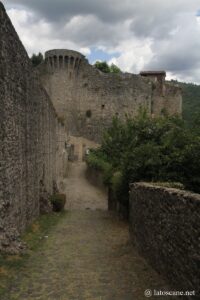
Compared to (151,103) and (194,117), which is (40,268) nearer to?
(194,117)

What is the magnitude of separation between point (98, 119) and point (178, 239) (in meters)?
39.9

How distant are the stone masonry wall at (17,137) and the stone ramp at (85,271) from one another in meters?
1.07

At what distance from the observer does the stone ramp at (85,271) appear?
7.11 meters

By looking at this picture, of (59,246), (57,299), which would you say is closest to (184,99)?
(59,246)

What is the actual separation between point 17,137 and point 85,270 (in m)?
4.32

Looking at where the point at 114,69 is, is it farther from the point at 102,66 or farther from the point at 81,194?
the point at 81,194

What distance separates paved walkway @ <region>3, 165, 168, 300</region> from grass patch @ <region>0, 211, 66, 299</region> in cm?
15

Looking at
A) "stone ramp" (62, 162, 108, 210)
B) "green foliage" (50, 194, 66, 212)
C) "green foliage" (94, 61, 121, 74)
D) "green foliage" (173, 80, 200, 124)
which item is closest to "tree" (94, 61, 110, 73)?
"green foliage" (94, 61, 121, 74)

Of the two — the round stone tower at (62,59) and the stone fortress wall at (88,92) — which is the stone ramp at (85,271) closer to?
the stone fortress wall at (88,92)

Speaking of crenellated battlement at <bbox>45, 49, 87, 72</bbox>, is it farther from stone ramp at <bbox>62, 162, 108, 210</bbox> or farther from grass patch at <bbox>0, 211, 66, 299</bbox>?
grass patch at <bbox>0, 211, 66, 299</bbox>

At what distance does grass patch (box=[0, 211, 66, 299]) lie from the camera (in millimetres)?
7749

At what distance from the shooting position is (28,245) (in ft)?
34.7

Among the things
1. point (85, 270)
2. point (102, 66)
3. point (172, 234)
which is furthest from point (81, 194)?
point (102, 66)

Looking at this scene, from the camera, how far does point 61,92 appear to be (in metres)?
45.0
